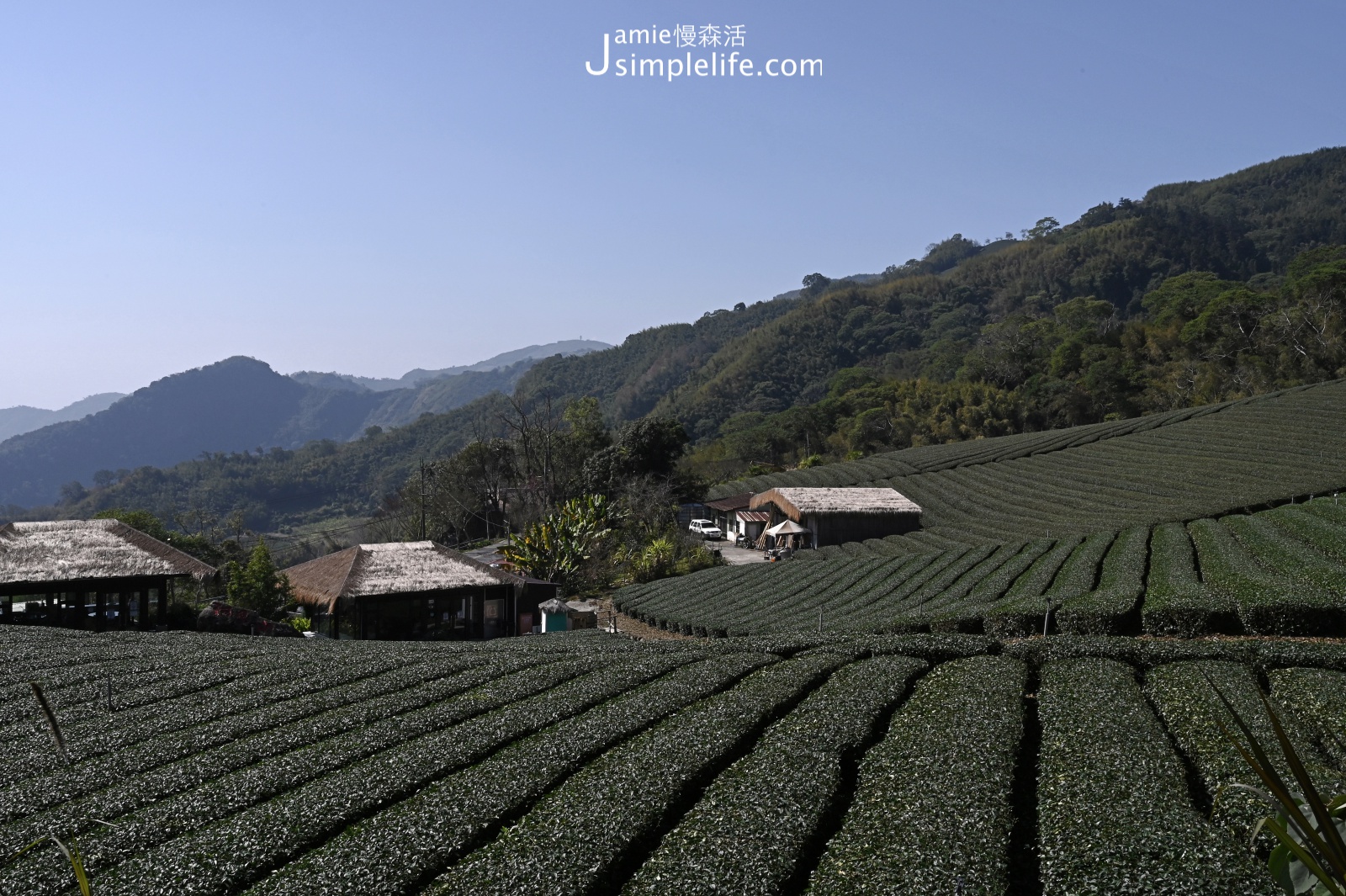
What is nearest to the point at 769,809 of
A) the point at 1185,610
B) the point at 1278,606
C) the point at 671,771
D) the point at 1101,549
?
the point at 671,771

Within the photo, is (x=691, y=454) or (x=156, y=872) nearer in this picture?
(x=156, y=872)

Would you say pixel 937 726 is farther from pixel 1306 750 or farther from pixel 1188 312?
pixel 1188 312

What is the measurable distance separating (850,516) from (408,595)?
22.3 metres

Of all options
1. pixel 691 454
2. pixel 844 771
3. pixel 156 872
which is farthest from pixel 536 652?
pixel 691 454

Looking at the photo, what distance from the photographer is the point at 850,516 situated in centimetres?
3912

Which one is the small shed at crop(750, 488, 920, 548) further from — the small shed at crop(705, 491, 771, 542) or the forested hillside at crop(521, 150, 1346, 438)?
the forested hillside at crop(521, 150, 1346, 438)

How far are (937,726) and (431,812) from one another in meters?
5.18

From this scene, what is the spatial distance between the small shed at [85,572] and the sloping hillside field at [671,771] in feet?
29.5

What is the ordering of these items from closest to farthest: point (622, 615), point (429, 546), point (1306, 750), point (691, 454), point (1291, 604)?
1. point (1306, 750)
2. point (1291, 604)
3. point (429, 546)
4. point (622, 615)
5. point (691, 454)

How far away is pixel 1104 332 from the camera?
71.3 metres

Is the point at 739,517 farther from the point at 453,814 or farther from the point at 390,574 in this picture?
the point at 453,814

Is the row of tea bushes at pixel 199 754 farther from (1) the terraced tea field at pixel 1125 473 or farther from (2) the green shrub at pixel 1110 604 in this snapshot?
(1) the terraced tea field at pixel 1125 473

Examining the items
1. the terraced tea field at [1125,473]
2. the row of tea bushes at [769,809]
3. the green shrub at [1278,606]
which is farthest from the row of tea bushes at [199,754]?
the terraced tea field at [1125,473]

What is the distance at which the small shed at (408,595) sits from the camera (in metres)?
22.1
